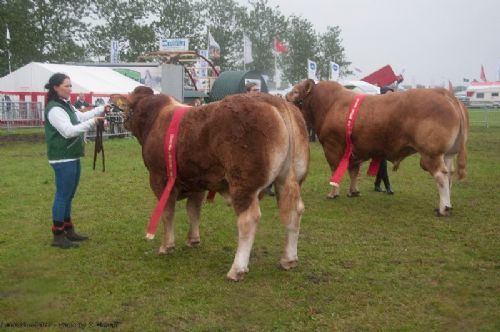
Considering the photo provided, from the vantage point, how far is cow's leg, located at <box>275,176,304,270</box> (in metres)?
4.95

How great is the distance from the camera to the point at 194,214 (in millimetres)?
6066

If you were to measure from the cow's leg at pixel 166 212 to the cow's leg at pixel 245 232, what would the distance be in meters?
1.13

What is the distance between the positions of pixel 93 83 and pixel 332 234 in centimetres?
1978

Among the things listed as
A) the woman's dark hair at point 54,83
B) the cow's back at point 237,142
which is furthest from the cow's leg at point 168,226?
the woman's dark hair at point 54,83

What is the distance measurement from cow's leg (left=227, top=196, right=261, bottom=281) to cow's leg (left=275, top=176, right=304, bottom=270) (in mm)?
295

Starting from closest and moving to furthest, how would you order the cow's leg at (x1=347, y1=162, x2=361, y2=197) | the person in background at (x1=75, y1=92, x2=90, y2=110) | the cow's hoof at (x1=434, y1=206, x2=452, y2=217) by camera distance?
the cow's hoof at (x1=434, y1=206, x2=452, y2=217), the cow's leg at (x1=347, y1=162, x2=361, y2=197), the person in background at (x1=75, y1=92, x2=90, y2=110)

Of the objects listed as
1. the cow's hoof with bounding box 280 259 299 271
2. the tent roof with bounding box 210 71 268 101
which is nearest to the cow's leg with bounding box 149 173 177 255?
the cow's hoof with bounding box 280 259 299 271

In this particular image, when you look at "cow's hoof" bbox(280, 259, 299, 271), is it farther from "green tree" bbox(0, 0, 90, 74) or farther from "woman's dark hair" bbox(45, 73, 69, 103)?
"green tree" bbox(0, 0, 90, 74)

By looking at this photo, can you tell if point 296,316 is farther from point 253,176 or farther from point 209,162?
point 209,162

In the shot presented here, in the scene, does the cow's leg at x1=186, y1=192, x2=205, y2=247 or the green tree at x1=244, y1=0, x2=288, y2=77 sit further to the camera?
the green tree at x1=244, y1=0, x2=288, y2=77

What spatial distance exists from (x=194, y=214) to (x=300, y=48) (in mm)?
46919

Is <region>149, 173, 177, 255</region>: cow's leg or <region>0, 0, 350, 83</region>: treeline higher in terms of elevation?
<region>0, 0, 350, 83</region>: treeline

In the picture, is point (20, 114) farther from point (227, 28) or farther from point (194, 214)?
point (227, 28)

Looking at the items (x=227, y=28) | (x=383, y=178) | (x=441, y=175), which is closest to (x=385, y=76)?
(x=383, y=178)
